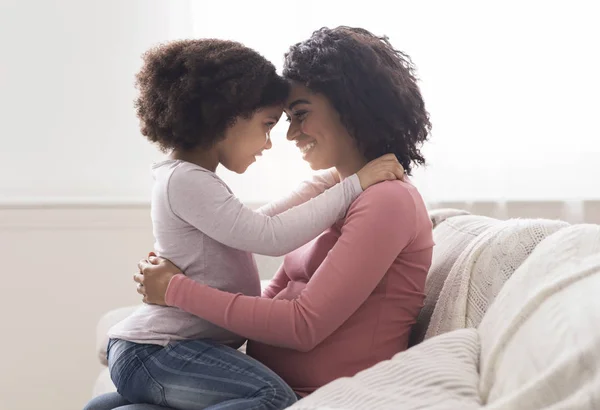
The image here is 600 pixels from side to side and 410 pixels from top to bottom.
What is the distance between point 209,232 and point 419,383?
0.51 metres

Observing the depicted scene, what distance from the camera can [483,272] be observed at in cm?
145

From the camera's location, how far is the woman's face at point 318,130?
1.58 m

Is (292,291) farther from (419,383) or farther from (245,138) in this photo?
(419,383)

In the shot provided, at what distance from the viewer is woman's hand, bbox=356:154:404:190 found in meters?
1.49

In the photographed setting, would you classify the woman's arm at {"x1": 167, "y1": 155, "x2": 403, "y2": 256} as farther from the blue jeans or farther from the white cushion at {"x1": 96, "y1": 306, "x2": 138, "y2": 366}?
the white cushion at {"x1": 96, "y1": 306, "x2": 138, "y2": 366}

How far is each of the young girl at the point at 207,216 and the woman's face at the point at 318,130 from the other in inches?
1.8

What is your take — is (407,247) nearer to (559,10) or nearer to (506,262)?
(506,262)

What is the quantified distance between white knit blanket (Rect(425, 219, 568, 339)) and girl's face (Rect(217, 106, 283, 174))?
0.49m

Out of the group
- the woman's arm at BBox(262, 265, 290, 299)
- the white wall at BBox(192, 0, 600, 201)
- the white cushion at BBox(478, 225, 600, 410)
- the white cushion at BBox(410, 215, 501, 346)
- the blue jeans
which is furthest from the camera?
the white wall at BBox(192, 0, 600, 201)

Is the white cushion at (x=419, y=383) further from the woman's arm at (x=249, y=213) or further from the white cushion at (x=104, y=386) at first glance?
the white cushion at (x=104, y=386)

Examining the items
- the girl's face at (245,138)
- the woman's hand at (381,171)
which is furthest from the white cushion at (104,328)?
the woman's hand at (381,171)

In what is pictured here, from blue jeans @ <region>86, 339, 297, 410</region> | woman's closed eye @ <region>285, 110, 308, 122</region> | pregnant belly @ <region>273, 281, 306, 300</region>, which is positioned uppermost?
woman's closed eye @ <region>285, 110, 308, 122</region>

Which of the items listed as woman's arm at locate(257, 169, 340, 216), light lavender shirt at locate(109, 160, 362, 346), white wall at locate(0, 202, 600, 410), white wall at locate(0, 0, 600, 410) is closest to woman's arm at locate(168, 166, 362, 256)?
light lavender shirt at locate(109, 160, 362, 346)

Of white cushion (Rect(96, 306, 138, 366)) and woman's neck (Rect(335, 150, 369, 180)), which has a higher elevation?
woman's neck (Rect(335, 150, 369, 180))
